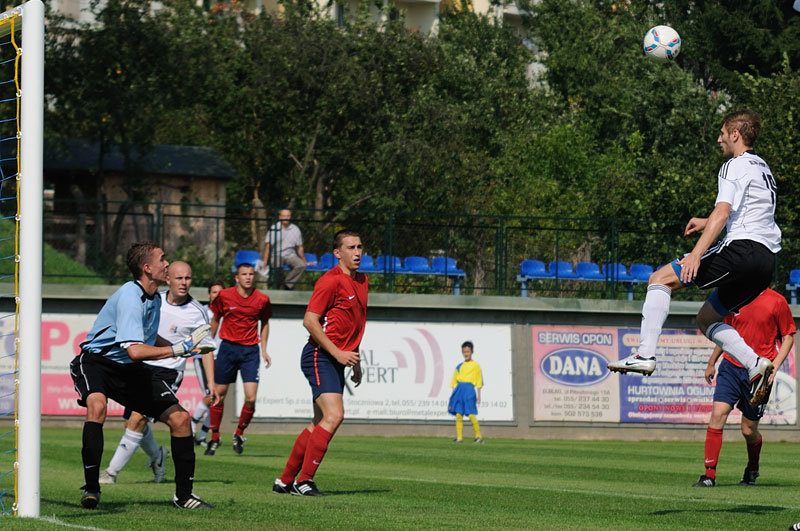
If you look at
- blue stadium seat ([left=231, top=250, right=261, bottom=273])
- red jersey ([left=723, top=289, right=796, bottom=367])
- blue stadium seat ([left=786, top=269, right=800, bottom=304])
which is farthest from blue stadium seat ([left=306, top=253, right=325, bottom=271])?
red jersey ([left=723, top=289, right=796, bottom=367])

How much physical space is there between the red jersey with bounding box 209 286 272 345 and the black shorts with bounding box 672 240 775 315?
890 centimetres

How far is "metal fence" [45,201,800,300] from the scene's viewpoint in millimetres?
25312

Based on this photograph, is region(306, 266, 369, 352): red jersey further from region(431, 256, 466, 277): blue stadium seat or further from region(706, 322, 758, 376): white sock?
region(431, 256, 466, 277): blue stadium seat

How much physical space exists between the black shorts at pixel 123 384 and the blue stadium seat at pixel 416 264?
17058 millimetres

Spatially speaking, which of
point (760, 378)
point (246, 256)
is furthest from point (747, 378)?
point (246, 256)

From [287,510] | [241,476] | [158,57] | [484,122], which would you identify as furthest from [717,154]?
[287,510]

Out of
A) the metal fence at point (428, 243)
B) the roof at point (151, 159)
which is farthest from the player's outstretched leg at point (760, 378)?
the roof at point (151, 159)

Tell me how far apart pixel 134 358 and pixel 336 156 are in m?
34.6

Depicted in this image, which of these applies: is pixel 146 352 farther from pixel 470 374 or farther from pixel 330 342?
pixel 470 374

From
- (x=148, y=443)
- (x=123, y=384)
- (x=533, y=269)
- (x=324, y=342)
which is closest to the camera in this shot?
(x=123, y=384)

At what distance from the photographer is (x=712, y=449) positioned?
39.8ft

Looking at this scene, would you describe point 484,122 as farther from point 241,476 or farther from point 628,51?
point 241,476

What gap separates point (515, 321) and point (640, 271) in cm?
372

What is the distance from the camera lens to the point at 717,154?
37250mm
